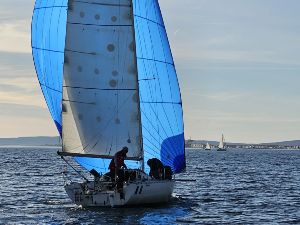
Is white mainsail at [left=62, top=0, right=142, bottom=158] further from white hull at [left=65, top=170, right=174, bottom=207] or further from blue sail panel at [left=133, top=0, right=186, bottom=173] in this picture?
white hull at [left=65, top=170, right=174, bottom=207]

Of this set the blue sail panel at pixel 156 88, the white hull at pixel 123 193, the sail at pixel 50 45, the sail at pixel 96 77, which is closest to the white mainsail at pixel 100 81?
the sail at pixel 96 77

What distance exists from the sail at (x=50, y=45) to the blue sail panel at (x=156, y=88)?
13.0ft

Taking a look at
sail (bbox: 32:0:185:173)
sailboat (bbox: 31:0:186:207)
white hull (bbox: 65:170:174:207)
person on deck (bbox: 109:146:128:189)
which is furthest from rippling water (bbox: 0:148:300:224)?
sail (bbox: 32:0:185:173)

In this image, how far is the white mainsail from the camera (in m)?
39.3

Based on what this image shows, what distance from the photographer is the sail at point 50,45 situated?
131ft

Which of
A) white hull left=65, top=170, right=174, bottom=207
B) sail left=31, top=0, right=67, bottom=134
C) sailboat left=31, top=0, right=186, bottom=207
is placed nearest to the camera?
white hull left=65, top=170, right=174, bottom=207

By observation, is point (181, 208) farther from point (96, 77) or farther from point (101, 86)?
point (96, 77)

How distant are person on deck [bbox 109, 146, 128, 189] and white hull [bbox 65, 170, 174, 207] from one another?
342 millimetres

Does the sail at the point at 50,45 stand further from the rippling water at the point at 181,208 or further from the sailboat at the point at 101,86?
the rippling water at the point at 181,208

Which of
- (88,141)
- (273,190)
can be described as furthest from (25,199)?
(273,190)

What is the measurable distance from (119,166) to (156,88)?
520 centimetres

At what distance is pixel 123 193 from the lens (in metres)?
38.0

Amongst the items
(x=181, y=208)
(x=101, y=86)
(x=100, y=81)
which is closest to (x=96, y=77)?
(x=100, y=81)

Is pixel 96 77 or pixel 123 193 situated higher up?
pixel 96 77
